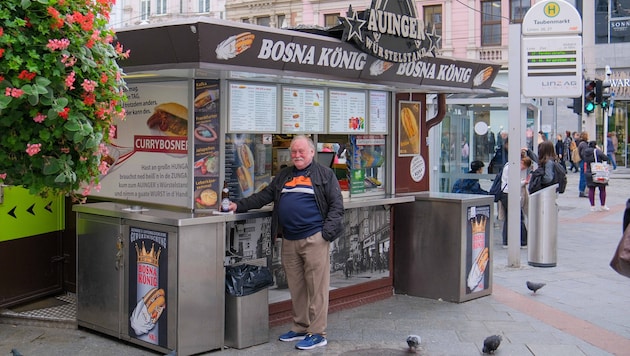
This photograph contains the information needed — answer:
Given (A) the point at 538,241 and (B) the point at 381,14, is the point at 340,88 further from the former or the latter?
(A) the point at 538,241

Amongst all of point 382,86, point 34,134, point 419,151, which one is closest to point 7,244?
point 34,134

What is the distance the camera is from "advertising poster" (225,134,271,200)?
6.08m

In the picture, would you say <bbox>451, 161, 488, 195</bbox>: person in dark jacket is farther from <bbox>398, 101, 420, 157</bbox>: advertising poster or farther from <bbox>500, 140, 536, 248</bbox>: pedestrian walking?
<bbox>398, 101, 420, 157</bbox>: advertising poster

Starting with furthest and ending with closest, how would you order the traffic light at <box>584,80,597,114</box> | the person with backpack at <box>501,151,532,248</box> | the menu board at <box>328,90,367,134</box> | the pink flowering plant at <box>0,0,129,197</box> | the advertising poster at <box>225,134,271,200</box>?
the traffic light at <box>584,80,597,114</box> < the person with backpack at <box>501,151,532,248</box> < the menu board at <box>328,90,367,134</box> < the advertising poster at <box>225,134,271,200</box> < the pink flowering plant at <box>0,0,129,197</box>

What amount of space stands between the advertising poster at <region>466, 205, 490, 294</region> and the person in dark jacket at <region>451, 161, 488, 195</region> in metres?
5.76

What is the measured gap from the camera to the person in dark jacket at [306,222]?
5.73 metres

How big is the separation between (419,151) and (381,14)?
2.18m

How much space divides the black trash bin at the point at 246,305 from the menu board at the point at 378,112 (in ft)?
7.41

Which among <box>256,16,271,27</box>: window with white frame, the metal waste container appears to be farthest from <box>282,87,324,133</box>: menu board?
<box>256,16,271,27</box>: window with white frame

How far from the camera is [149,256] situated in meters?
5.48

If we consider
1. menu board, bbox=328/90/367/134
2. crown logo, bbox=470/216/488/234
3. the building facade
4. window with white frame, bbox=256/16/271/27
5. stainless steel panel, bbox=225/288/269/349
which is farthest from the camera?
window with white frame, bbox=256/16/271/27

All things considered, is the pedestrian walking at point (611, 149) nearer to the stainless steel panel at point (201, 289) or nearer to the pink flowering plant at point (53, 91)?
the stainless steel panel at point (201, 289)

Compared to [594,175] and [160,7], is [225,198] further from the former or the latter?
[160,7]

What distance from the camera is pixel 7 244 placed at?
251 inches
